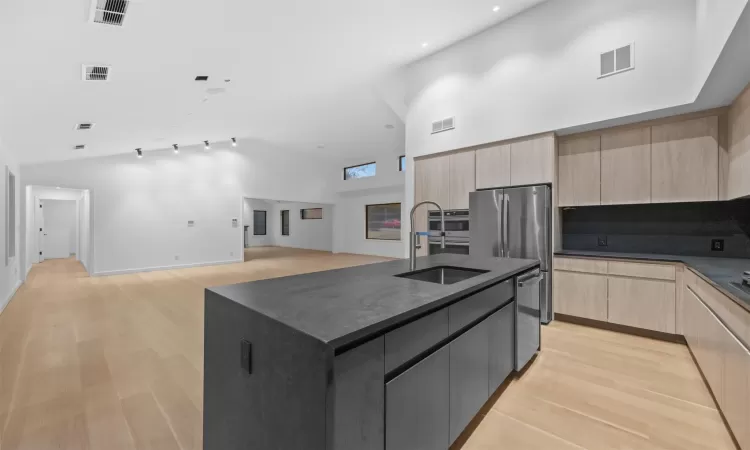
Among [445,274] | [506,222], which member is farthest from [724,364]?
[506,222]

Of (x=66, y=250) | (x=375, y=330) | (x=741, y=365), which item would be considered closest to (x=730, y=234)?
(x=741, y=365)

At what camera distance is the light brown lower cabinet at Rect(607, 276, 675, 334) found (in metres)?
3.20

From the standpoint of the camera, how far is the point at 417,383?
4.20ft

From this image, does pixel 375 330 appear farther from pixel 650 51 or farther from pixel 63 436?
pixel 650 51

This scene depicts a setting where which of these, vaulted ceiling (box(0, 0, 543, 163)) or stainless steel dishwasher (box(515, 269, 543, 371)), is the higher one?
vaulted ceiling (box(0, 0, 543, 163))

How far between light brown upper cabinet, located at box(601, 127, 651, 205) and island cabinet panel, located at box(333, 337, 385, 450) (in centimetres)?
379

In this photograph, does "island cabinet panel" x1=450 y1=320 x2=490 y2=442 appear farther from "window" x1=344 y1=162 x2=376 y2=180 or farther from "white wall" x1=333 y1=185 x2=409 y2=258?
"window" x1=344 y1=162 x2=376 y2=180

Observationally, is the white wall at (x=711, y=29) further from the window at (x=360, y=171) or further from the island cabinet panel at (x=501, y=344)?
the window at (x=360, y=171)

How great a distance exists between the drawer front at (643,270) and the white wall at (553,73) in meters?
1.58

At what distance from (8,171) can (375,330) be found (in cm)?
674

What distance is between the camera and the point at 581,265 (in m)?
3.68

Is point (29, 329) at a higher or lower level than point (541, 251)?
lower

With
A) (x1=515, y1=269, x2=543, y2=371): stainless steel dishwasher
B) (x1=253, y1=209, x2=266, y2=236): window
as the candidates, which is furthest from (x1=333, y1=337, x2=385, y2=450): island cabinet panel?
(x1=253, y1=209, x2=266, y2=236): window

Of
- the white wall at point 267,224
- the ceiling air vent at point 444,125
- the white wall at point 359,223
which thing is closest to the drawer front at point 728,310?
the ceiling air vent at point 444,125
